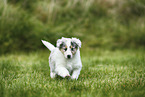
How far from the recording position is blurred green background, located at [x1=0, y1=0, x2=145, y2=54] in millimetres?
6660

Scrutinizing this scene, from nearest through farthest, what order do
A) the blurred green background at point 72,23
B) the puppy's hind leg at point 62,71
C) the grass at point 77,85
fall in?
the grass at point 77,85
the puppy's hind leg at point 62,71
the blurred green background at point 72,23

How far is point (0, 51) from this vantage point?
636 centimetres

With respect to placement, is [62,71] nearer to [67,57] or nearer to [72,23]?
[67,57]

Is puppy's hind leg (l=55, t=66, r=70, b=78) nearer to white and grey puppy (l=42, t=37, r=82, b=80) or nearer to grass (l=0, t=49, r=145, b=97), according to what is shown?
white and grey puppy (l=42, t=37, r=82, b=80)

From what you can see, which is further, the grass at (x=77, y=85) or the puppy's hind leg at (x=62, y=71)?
the puppy's hind leg at (x=62, y=71)

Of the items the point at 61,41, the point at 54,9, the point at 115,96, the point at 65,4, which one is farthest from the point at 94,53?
the point at 115,96

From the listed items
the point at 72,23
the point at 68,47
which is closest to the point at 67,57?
the point at 68,47

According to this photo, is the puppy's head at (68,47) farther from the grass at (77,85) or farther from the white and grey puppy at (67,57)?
the grass at (77,85)

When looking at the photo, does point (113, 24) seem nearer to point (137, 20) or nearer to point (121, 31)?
point (121, 31)

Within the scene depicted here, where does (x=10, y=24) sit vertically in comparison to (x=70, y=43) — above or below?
above

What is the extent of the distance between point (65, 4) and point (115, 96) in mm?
7188

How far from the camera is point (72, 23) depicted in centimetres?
790

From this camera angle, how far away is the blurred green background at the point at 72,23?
6660mm

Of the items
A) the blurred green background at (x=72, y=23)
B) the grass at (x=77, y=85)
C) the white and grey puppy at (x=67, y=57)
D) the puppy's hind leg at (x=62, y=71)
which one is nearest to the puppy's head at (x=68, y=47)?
the white and grey puppy at (x=67, y=57)
